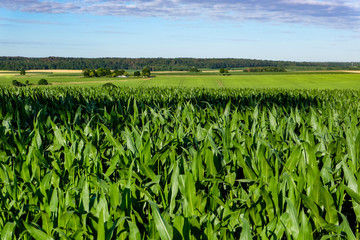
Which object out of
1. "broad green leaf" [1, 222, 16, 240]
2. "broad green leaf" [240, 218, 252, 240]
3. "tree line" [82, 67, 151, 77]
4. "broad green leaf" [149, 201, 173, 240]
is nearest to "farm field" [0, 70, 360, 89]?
"tree line" [82, 67, 151, 77]

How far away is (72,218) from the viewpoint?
1931 mm

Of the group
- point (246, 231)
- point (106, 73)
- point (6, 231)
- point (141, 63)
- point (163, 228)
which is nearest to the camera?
point (246, 231)

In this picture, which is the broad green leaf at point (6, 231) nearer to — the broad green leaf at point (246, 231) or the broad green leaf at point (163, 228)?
the broad green leaf at point (163, 228)

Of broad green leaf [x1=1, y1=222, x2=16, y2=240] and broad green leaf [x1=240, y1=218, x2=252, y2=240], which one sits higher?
broad green leaf [x1=240, y1=218, x2=252, y2=240]

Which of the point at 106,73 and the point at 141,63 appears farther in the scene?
the point at 141,63

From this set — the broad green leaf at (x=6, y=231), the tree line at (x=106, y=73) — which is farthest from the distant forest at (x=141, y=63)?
the broad green leaf at (x=6, y=231)

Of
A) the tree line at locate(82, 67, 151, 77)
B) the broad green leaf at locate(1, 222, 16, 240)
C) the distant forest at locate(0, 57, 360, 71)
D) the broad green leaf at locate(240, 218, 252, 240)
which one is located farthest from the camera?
the distant forest at locate(0, 57, 360, 71)

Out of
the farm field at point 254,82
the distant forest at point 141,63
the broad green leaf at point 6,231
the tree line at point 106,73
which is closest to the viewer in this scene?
the broad green leaf at point 6,231

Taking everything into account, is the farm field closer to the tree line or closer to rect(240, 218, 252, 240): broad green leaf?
the tree line

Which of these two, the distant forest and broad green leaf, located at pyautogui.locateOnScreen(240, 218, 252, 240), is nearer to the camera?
broad green leaf, located at pyautogui.locateOnScreen(240, 218, 252, 240)

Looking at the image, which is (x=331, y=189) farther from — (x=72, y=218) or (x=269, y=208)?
(x=72, y=218)

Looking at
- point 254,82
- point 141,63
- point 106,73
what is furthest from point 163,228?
point 141,63

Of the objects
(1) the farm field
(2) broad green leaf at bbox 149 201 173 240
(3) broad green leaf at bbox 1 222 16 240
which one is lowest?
(1) the farm field

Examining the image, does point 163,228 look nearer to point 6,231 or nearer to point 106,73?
point 6,231
